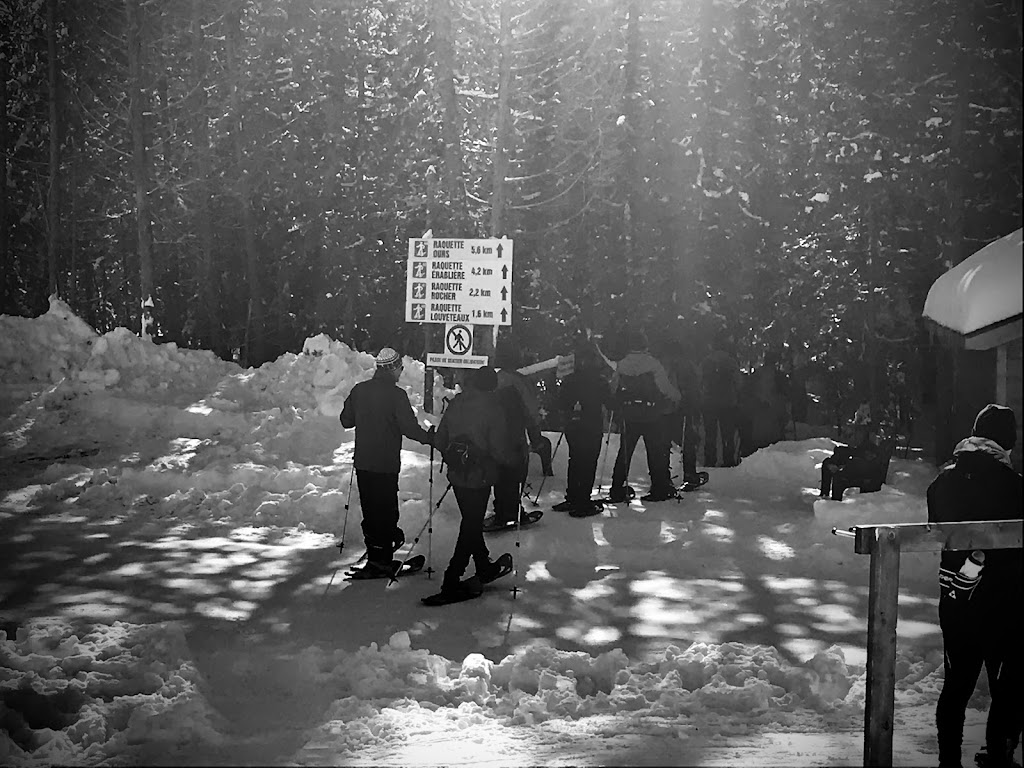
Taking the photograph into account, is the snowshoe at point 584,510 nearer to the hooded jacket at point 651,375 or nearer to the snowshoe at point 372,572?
the hooded jacket at point 651,375

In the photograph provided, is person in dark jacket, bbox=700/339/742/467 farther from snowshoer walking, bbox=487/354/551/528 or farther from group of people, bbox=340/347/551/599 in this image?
group of people, bbox=340/347/551/599

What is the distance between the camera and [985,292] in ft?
18.5

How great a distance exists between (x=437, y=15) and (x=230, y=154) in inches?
620

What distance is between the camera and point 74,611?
960 cm

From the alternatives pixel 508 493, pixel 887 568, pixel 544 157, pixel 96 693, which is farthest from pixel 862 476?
pixel 544 157

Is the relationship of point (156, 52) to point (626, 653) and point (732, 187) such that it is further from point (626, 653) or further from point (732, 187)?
point (626, 653)

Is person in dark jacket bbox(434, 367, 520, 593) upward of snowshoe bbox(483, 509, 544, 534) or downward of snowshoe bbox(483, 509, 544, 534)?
upward

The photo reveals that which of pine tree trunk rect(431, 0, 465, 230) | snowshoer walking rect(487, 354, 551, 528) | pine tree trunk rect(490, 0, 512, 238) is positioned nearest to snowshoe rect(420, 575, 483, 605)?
snowshoer walking rect(487, 354, 551, 528)

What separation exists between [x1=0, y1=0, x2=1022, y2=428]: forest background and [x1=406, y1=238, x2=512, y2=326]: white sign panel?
5.18 meters

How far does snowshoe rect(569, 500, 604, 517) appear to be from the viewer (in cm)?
1475

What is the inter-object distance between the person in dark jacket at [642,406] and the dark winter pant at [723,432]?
9.88ft

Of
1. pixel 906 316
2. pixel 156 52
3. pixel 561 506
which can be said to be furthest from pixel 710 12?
pixel 561 506

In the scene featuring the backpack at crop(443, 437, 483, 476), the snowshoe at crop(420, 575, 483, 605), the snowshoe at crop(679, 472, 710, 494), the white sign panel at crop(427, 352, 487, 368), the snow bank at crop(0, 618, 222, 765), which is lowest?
the snow bank at crop(0, 618, 222, 765)

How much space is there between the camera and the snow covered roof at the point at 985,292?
5.37 metres
